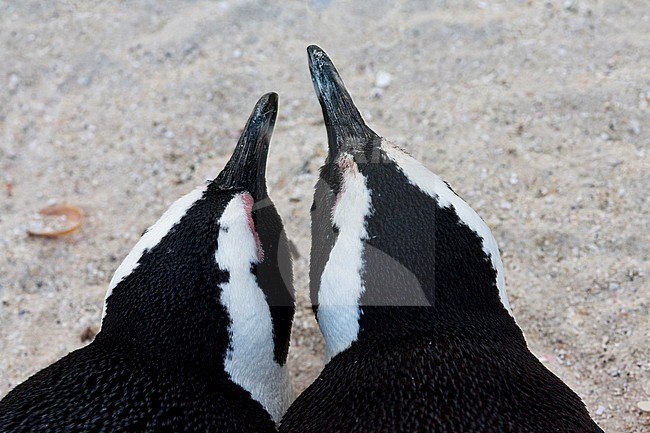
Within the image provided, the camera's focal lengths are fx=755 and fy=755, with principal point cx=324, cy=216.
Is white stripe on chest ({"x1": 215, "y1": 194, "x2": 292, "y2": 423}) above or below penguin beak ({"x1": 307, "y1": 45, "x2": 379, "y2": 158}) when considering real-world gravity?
below

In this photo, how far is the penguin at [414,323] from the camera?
1.50 meters

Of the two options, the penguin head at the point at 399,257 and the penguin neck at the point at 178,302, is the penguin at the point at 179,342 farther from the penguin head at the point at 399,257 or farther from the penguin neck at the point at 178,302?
the penguin head at the point at 399,257

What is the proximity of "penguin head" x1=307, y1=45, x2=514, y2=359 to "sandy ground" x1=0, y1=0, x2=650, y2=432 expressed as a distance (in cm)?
64

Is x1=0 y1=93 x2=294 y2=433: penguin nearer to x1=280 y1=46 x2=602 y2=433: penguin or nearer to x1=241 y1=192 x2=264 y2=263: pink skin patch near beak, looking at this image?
x1=241 y1=192 x2=264 y2=263: pink skin patch near beak

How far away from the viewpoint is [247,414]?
1.76m

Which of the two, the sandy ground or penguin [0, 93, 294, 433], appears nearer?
penguin [0, 93, 294, 433]

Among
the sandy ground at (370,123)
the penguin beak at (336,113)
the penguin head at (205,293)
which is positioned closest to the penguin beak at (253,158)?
the penguin head at (205,293)

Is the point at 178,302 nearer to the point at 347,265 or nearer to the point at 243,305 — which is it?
the point at 243,305

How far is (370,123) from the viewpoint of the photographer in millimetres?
2881

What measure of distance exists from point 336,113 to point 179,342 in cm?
70

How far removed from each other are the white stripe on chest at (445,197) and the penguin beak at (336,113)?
0.14 metres

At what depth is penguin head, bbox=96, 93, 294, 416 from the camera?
65.6 inches

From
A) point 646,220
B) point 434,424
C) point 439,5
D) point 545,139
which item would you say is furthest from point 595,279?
→ point 439,5

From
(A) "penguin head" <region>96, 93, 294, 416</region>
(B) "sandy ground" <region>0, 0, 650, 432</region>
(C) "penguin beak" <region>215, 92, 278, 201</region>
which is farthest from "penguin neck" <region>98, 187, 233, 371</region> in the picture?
(B) "sandy ground" <region>0, 0, 650, 432</region>
